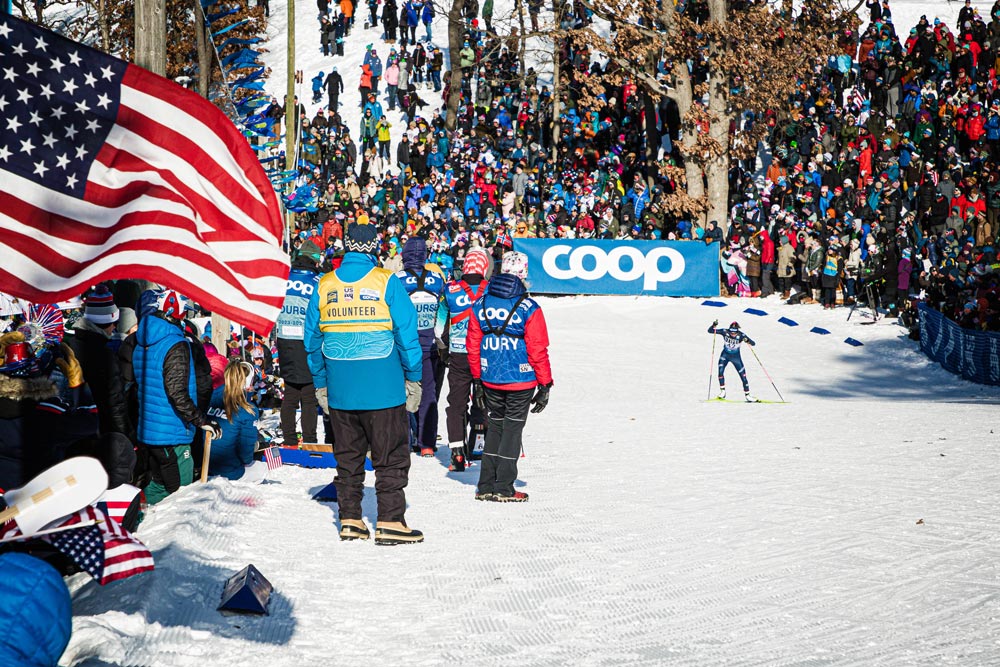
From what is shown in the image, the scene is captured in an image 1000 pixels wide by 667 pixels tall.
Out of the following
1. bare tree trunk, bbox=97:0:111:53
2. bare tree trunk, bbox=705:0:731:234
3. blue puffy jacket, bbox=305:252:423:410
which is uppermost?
bare tree trunk, bbox=97:0:111:53

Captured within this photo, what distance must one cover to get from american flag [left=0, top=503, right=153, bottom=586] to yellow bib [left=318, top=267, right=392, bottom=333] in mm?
3035

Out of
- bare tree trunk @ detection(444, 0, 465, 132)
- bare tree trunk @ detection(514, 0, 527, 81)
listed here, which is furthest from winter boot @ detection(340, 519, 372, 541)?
bare tree trunk @ detection(444, 0, 465, 132)

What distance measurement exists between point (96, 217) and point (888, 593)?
181 inches

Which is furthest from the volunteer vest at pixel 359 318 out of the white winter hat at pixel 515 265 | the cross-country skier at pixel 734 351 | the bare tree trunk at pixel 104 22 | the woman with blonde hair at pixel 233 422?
the bare tree trunk at pixel 104 22

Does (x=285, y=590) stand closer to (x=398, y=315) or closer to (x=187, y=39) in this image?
(x=398, y=315)

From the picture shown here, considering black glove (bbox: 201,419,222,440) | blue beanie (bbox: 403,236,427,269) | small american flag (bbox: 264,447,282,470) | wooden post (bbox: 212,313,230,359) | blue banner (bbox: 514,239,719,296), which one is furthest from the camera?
blue banner (bbox: 514,239,719,296)

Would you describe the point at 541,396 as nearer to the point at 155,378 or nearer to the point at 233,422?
the point at 233,422

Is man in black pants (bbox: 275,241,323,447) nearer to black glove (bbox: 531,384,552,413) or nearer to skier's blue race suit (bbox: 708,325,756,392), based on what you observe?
black glove (bbox: 531,384,552,413)

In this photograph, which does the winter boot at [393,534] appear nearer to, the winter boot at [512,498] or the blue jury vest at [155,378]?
the winter boot at [512,498]

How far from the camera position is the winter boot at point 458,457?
36.2 ft

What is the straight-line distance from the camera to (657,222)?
30.5m

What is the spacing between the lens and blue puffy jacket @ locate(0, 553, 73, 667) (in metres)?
3.70

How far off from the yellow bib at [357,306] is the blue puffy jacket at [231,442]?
2357mm

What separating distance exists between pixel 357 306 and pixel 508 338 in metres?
1.89
